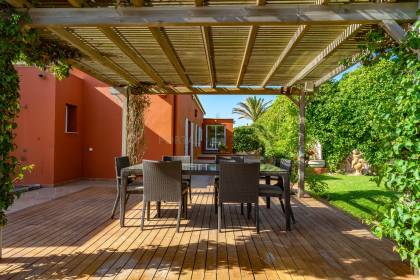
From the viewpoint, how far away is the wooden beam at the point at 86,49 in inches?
160

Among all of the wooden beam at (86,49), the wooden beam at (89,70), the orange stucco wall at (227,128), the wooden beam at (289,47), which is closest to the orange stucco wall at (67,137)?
the wooden beam at (89,70)

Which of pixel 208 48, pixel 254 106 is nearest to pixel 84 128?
pixel 208 48

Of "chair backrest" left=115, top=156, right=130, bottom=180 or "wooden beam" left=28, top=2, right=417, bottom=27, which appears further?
"chair backrest" left=115, top=156, right=130, bottom=180

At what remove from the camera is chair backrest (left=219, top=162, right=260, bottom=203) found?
4566 mm

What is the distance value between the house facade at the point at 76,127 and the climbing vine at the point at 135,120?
514mm

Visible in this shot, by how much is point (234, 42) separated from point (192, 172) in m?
1.90

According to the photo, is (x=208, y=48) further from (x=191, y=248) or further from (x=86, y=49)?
(x=191, y=248)

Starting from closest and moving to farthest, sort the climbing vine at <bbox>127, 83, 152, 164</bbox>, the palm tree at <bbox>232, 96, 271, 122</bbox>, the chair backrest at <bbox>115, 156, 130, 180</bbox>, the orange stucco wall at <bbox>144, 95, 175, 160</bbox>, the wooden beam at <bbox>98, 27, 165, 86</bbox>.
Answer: the wooden beam at <bbox>98, 27, 165, 86</bbox> < the chair backrest at <bbox>115, 156, 130, 180</bbox> < the climbing vine at <bbox>127, 83, 152, 164</bbox> < the orange stucco wall at <bbox>144, 95, 175, 160</bbox> < the palm tree at <bbox>232, 96, 271, 122</bbox>

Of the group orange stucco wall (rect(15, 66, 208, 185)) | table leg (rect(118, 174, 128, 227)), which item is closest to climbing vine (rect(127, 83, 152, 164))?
orange stucco wall (rect(15, 66, 208, 185))

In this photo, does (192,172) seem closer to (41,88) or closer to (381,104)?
(381,104)

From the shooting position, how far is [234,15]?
3303 millimetres

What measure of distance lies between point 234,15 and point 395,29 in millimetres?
1512

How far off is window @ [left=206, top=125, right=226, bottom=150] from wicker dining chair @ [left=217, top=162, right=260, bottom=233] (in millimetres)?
19759

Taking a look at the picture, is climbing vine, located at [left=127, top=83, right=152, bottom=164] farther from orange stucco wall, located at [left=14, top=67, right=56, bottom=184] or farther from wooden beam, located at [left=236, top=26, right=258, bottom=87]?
wooden beam, located at [left=236, top=26, right=258, bottom=87]
